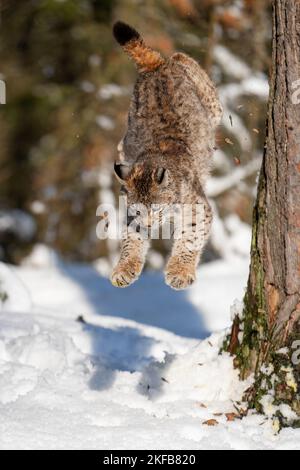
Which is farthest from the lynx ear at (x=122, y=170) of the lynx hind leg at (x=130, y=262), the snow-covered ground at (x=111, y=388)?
the snow-covered ground at (x=111, y=388)

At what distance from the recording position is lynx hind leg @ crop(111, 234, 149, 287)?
196 inches

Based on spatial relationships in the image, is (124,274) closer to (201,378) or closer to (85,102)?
(201,378)

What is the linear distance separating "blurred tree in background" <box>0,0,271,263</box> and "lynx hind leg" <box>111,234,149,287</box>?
7.31 m

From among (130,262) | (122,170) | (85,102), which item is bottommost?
(130,262)

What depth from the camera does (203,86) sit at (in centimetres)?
636

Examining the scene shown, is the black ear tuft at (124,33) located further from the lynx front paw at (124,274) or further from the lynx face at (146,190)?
the lynx front paw at (124,274)

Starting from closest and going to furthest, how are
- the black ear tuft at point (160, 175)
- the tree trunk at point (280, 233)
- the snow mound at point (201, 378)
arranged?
1. the tree trunk at point (280, 233)
2. the snow mound at point (201, 378)
3. the black ear tuft at point (160, 175)

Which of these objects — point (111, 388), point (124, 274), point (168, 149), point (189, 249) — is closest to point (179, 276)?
point (124, 274)

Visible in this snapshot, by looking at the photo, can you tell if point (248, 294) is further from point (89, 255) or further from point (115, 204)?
point (89, 255)

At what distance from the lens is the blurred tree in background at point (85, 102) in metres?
13.6

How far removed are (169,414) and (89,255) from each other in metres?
12.5

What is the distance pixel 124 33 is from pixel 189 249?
173cm

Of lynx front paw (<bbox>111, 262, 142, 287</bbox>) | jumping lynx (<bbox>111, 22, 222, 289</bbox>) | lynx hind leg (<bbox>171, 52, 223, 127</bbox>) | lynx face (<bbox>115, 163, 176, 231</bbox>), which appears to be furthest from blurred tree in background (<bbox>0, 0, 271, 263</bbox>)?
lynx front paw (<bbox>111, 262, 142, 287</bbox>)
